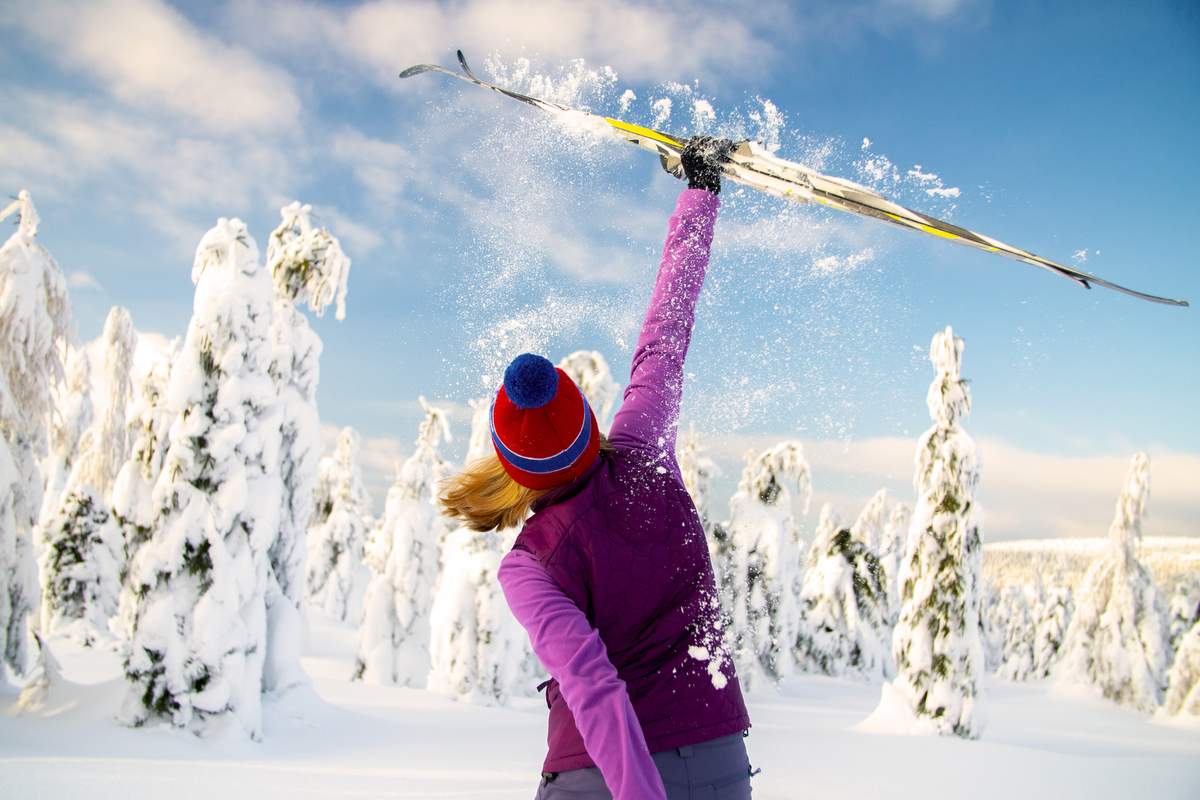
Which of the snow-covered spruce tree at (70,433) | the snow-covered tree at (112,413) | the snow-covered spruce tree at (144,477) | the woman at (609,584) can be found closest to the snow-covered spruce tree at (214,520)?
the snow-covered spruce tree at (144,477)

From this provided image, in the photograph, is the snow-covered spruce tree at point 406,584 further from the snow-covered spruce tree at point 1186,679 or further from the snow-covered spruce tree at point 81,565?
the snow-covered spruce tree at point 1186,679

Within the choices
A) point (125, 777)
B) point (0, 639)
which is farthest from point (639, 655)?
point (0, 639)

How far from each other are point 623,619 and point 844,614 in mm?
35549

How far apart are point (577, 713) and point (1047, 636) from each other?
188 ft

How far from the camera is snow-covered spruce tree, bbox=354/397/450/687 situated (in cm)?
2448

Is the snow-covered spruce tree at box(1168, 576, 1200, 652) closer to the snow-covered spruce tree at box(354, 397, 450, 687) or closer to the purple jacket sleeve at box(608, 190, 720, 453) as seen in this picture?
the snow-covered spruce tree at box(354, 397, 450, 687)

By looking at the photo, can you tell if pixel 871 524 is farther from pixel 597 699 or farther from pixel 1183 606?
pixel 597 699

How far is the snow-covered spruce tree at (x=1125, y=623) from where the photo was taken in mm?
30844

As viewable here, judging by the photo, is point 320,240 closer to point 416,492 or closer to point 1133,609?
point 416,492

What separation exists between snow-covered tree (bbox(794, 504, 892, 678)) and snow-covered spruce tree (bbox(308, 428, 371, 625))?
93.6ft

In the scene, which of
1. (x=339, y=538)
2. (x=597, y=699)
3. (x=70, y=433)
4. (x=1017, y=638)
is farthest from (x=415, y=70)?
(x=1017, y=638)

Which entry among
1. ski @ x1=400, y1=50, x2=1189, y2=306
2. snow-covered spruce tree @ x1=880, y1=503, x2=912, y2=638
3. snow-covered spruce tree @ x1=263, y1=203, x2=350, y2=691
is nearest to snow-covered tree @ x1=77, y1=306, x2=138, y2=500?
snow-covered spruce tree @ x1=263, y1=203, x2=350, y2=691

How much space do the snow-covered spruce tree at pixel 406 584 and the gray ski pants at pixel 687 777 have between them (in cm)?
2286

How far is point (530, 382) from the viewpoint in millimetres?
1649
